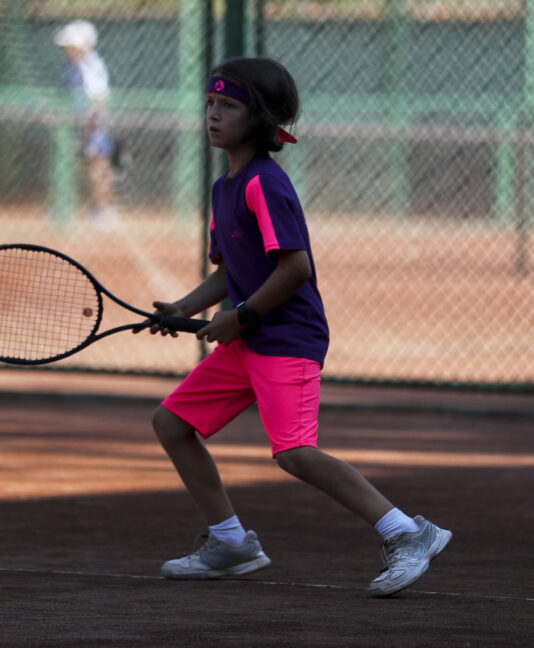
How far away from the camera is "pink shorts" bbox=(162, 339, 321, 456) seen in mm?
4402

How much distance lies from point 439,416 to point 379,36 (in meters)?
2.50

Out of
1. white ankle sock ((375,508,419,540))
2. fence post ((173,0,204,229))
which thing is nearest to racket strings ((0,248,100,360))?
white ankle sock ((375,508,419,540))

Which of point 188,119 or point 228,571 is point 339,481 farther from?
point 188,119

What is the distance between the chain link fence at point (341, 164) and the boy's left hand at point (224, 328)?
450 cm

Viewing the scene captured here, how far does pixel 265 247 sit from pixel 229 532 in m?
0.89

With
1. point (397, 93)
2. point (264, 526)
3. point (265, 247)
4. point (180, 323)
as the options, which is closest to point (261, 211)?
point (265, 247)

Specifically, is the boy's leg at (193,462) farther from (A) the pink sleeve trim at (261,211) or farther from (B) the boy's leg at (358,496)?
(A) the pink sleeve trim at (261,211)

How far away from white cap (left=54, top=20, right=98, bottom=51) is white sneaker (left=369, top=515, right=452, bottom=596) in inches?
259

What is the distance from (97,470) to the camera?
6730 mm

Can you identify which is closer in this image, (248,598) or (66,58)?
(248,598)

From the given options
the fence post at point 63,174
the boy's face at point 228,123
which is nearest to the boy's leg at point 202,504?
the boy's face at point 228,123

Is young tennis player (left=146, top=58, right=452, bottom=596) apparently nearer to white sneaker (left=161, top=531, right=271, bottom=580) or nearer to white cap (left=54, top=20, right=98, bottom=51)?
white sneaker (left=161, top=531, right=271, bottom=580)

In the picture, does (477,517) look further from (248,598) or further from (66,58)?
(66,58)

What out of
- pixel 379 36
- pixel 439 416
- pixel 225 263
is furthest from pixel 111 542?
pixel 379 36
